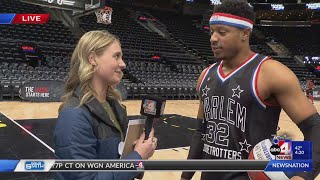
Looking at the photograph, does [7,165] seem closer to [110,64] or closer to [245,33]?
[110,64]

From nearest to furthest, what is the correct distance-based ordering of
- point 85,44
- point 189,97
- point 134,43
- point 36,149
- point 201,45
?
point 85,44
point 36,149
point 189,97
point 134,43
point 201,45

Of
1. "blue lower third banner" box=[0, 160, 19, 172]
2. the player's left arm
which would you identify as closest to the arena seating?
the player's left arm

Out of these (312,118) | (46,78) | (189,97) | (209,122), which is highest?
(312,118)

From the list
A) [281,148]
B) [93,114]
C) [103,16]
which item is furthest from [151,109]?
[103,16]

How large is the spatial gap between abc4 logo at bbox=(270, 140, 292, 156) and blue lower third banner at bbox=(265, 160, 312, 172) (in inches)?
1.5

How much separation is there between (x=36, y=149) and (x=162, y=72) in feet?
45.7

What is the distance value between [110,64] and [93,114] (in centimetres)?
28

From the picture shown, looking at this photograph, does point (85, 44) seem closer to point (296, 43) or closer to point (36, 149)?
point (36, 149)

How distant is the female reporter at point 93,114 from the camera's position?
1441mm

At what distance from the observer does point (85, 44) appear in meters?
1.65

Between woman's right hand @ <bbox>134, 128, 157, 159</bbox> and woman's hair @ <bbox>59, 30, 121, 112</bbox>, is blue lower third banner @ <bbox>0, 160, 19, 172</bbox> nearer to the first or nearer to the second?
woman's hair @ <bbox>59, 30, 121, 112</bbox>

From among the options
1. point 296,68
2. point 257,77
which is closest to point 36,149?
point 257,77

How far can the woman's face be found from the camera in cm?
164

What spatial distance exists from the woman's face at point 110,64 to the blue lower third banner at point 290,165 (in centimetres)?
88
